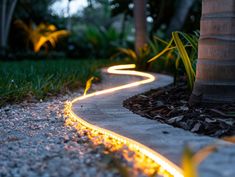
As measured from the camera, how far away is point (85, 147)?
8.37ft

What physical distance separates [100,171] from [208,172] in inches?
21.5

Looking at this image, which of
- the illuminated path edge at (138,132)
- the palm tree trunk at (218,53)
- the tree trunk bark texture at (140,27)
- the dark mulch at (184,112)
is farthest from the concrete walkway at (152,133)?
the tree trunk bark texture at (140,27)

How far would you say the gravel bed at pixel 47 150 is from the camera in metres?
2.08

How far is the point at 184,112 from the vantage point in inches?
129

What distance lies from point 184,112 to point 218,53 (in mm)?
560

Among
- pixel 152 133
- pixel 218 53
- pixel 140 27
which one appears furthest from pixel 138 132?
pixel 140 27

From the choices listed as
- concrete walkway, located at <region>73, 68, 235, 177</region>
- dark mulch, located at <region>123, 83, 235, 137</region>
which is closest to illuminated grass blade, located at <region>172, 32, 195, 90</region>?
dark mulch, located at <region>123, 83, 235, 137</region>

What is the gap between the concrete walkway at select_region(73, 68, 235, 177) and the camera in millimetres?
1862

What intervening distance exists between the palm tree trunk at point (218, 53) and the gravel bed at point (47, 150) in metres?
1.18

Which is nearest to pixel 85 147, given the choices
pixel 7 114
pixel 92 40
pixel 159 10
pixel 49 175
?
pixel 49 175

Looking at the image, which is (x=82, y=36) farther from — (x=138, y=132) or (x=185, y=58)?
(x=138, y=132)

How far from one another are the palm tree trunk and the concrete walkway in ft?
2.17

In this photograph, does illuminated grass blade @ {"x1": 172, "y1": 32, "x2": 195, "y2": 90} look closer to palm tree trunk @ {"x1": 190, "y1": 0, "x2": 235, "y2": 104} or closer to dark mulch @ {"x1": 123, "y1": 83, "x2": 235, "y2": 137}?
dark mulch @ {"x1": 123, "y1": 83, "x2": 235, "y2": 137}

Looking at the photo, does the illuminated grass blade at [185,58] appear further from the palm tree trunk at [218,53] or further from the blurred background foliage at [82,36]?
the blurred background foliage at [82,36]
